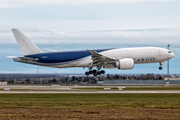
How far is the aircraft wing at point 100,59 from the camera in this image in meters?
57.1

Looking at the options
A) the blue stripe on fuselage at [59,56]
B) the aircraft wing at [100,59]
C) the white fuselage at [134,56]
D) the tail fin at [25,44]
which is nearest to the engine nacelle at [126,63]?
the white fuselage at [134,56]

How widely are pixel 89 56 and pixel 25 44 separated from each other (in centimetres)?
1376

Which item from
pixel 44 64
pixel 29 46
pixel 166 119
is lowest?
pixel 166 119

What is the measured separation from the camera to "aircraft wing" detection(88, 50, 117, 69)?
57.1 metres

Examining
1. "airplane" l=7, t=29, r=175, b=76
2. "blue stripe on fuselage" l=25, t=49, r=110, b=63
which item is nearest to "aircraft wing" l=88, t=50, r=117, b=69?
"airplane" l=7, t=29, r=175, b=76

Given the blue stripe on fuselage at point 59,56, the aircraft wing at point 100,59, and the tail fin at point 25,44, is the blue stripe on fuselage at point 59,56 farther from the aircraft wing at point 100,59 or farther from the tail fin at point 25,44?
the aircraft wing at point 100,59

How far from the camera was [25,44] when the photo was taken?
6022cm

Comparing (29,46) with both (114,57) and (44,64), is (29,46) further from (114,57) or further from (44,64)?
(114,57)

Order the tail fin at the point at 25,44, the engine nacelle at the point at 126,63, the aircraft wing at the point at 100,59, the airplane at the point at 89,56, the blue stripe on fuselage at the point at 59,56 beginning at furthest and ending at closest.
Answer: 1. the tail fin at the point at 25,44
2. the blue stripe on fuselage at the point at 59,56
3. the airplane at the point at 89,56
4. the aircraft wing at the point at 100,59
5. the engine nacelle at the point at 126,63

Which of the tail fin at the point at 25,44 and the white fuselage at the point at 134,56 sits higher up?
the tail fin at the point at 25,44

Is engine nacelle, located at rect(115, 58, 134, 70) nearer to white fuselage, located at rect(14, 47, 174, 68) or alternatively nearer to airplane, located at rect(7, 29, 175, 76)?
airplane, located at rect(7, 29, 175, 76)

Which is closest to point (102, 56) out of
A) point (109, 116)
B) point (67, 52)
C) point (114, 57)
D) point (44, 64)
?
point (114, 57)

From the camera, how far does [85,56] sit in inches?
2333

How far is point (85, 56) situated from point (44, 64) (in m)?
8.77
